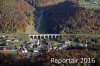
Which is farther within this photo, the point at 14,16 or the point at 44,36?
the point at 14,16

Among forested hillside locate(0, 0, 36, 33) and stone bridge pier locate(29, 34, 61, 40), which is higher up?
forested hillside locate(0, 0, 36, 33)

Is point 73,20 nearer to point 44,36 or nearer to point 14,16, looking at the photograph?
point 44,36


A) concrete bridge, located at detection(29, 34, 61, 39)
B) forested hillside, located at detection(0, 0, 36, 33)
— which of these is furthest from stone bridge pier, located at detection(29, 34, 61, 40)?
forested hillside, located at detection(0, 0, 36, 33)

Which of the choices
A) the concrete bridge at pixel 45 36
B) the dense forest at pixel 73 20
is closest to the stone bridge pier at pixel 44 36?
the concrete bridge at pixel 45 36

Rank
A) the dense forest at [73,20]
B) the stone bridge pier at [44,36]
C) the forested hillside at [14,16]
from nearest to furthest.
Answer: the stone bridge pier at [44,36]
the forested hillside at [14,16]
the dense forest at [73,20]

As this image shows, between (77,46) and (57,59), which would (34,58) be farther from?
(77,46)

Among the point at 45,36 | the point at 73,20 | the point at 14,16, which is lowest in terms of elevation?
the point at 45,36

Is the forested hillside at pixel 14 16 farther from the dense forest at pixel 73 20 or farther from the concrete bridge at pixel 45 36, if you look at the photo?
the dense forest at pixel 73 20

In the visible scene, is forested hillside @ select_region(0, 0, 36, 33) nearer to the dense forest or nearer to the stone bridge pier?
the stone bridge pier

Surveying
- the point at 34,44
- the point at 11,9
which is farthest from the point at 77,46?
the point at 11,9

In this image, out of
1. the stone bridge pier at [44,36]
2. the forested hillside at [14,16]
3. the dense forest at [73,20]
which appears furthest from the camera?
the dense forest at [73,20]

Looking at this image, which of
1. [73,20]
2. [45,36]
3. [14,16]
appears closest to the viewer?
[45,36]

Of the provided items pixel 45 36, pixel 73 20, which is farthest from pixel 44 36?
pixel 73 20
